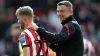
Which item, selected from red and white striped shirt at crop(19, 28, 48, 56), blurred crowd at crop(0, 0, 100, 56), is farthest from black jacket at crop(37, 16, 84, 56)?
blurred crowd at crop(0, 0, 100, 56)

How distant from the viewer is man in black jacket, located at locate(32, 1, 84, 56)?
898 centimetres

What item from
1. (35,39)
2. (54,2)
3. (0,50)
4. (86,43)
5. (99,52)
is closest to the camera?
(35,39)

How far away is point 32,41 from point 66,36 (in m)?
0.57

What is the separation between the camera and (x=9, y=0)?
923 inches

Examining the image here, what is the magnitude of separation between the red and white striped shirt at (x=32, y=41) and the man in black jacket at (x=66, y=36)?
0.32 ft

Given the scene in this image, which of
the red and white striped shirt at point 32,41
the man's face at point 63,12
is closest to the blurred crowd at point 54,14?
the man's face at point 63,12

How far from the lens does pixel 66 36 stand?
903 centimetres

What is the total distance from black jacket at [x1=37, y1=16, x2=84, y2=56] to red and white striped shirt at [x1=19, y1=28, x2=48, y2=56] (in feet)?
0.36

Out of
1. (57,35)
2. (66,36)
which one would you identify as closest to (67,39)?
(66,36)

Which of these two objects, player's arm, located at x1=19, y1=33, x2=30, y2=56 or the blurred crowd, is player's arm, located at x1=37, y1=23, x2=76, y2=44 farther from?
the blurred crowd

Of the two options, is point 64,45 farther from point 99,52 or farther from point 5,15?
point 5,15

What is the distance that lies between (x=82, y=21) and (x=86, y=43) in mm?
8434

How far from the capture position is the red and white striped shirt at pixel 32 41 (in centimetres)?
889

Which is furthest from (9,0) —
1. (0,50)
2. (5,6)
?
(0,50)
